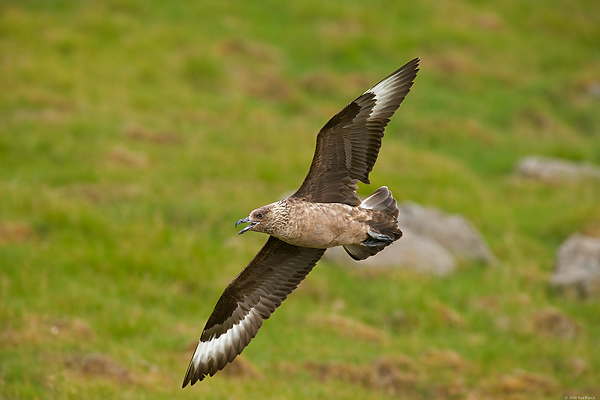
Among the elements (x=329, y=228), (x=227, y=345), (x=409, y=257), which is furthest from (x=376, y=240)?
(x=409, y=257)

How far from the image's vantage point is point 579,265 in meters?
10.1

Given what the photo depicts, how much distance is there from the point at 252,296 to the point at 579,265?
214 inches

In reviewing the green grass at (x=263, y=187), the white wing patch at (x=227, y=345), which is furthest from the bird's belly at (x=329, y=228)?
the green grass at (x=263, y=187)

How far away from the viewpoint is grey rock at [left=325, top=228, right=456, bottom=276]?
32.2ft

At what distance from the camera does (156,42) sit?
50.7 ft

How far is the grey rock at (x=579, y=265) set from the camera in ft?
32.1

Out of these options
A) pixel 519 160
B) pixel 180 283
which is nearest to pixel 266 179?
pixel 180 283

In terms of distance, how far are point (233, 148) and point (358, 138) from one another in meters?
6.63

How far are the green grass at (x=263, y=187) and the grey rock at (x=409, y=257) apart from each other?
20 centimetres

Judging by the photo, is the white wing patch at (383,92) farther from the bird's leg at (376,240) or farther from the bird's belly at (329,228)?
the bird's leg at (376,240)

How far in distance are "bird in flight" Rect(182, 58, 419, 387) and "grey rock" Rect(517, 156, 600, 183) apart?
8007 mm

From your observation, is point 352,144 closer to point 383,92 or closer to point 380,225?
point 383,92

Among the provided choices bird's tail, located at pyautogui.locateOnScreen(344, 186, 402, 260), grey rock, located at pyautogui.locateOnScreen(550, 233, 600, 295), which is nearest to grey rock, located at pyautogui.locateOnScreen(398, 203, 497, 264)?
grey rock, located at pyautogui.locateOnScreen(550, 233, 600, 295)

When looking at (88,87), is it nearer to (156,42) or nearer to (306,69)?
(156,42)
